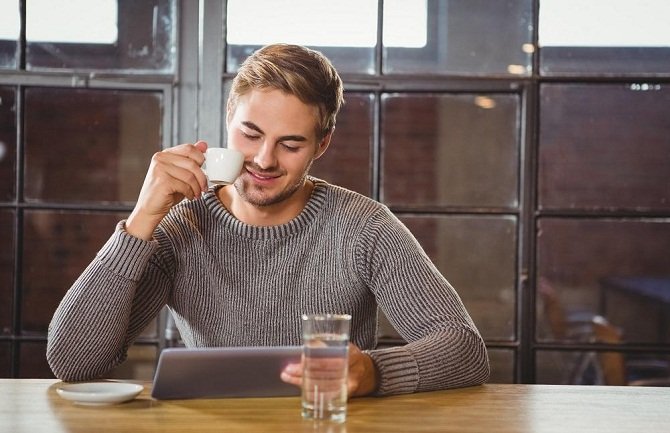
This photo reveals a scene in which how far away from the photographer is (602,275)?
9.24 feet

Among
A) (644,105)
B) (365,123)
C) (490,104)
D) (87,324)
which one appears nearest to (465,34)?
(490,104)

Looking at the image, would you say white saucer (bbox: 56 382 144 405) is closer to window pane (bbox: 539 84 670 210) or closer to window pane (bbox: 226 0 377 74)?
window pane (bbox: 226 0 377 74)

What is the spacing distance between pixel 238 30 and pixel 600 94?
1173 mm

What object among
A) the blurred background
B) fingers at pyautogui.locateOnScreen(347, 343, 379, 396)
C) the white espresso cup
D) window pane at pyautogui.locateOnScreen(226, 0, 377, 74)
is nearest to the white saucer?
fingers at pyautogui.locateOnScreen(347, 343, 379, 396)

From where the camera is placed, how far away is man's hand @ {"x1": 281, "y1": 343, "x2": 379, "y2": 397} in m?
1.36

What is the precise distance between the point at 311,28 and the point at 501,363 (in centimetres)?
123

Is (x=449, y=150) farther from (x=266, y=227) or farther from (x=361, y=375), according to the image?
(x=361, y=375)

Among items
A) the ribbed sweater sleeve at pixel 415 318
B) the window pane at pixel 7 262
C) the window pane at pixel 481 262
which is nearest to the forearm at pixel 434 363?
the ribbed sweater sleeve at pixel 415 318

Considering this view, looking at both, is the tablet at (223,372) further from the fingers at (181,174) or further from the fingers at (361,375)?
the fingers at (181,174)

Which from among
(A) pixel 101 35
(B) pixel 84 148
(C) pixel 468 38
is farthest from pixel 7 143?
(C) pixel 468 38

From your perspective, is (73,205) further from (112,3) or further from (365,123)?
(365,123)

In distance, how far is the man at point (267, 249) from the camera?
1.70 meters

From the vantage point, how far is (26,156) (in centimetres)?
284

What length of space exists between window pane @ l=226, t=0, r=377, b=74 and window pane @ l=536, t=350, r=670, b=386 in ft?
3.60
